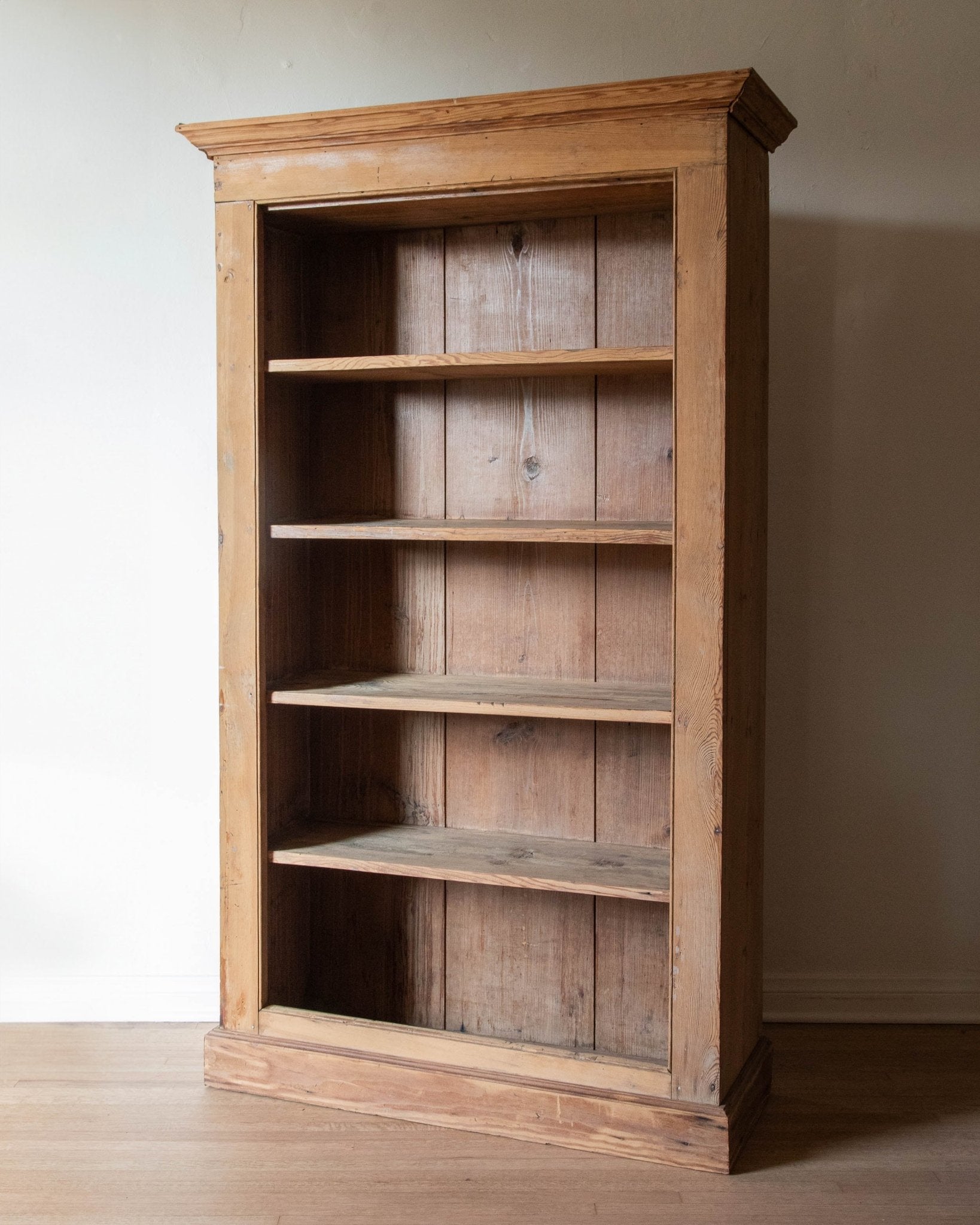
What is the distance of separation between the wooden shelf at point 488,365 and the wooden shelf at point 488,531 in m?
0.32

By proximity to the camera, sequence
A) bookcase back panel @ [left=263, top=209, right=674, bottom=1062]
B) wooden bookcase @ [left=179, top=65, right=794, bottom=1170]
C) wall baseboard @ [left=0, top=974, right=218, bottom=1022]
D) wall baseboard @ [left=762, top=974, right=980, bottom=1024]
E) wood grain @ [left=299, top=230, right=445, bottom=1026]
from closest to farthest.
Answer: wooden bookcase @ [left=179, top=65, right=794, bottom=1170] → bookcase back panel @ [left=263, top=209, right=674, bottom=1062] → wood grain @ [left=299, top=230, right=445, bottom=1026] → wall baseboard @ [left=762, top=974, right=980, bottom=1024] → wall baseboard @ [left=0, top=974, right=218, bottom=1022]

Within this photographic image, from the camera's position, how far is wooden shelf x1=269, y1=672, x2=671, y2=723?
240cm

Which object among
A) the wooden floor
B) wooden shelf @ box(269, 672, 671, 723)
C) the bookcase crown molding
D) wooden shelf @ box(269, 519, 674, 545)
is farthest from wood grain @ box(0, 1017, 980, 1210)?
the bookcase crown molding

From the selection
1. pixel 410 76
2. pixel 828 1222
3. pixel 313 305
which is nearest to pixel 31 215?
pixel 313 305

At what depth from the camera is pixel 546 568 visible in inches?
108

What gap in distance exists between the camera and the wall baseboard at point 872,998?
2.97 meters

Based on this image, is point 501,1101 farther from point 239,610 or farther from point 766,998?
point 239,610

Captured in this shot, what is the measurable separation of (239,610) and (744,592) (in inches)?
42.0

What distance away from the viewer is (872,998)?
3.00 meters

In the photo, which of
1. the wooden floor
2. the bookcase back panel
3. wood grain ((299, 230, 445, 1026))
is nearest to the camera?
the wooden floor

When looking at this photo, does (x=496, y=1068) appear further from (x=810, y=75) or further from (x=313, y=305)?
(x=810, y=75)

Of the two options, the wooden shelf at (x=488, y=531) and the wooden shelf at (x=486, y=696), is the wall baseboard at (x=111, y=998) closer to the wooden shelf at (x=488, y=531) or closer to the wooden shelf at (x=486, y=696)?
the wooden shelf at (x=486, y=696)

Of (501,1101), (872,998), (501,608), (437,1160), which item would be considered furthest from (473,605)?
(872,998)

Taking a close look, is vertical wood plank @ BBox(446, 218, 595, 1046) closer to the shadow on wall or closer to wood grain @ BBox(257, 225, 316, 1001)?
wood grain @ BBox(257, 225, 316, 1001)
